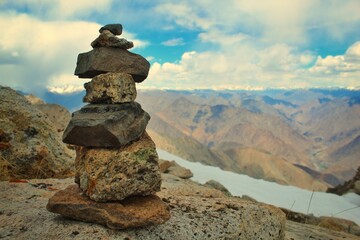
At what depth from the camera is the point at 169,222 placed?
24.7 ft

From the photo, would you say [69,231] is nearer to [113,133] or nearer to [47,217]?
[47,217]

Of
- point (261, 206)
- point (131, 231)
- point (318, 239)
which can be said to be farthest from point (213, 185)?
point (131, 231)

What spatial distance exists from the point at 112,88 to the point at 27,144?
6426mm

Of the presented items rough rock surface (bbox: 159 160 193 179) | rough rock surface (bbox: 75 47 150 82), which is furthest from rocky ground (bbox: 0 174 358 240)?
rough rock surface (bbox: 159 160 193 179)

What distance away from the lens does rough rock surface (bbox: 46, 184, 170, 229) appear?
22.4 feet

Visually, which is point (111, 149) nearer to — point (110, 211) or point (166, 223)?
point (110, 211)

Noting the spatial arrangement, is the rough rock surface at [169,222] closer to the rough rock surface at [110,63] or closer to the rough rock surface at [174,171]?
the rough rock surface at [110,63]

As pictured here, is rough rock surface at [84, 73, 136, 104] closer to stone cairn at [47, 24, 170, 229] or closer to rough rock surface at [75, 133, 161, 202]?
stone cairn at [47, 24, 170, 229]

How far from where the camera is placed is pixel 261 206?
8.79 metres

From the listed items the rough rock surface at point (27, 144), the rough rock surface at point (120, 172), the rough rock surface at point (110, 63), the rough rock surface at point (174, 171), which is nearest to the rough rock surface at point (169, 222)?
the rough rock surface at point (120, 172)

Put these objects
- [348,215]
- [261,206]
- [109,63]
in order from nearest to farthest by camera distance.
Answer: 1. [109,63]
2. [261,206]
3. [348,215]

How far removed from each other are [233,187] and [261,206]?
18.0 m

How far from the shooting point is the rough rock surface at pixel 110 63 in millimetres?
7633

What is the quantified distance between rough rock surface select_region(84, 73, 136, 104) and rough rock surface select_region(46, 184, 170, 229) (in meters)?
2.28
